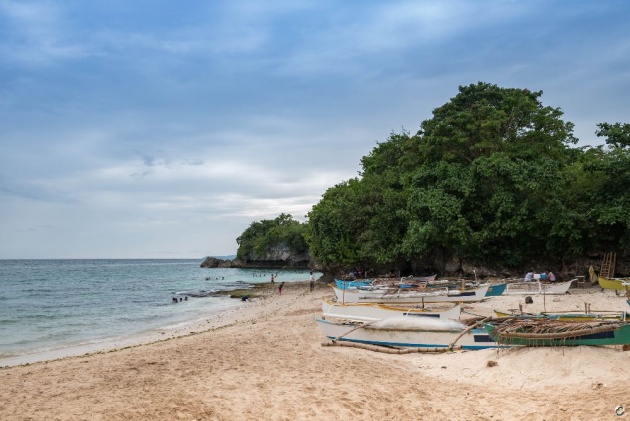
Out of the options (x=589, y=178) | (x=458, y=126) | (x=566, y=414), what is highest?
(x=458, y=126)

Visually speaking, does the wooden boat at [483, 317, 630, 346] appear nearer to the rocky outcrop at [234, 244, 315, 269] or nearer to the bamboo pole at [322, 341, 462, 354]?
the bamboo pole at [322, 341, 462, 354]

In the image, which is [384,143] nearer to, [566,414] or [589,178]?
[589,178]

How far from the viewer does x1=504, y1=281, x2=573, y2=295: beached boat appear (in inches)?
901

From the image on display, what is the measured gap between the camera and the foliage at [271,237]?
8649 cm

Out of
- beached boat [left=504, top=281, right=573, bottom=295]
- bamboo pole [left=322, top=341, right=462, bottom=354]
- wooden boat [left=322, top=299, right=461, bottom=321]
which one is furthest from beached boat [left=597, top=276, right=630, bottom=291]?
bamboo pole [left=322, top=341, right=462, bottom=354]

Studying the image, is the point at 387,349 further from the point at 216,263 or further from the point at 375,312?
the point at 216,263

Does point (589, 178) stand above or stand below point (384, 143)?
below

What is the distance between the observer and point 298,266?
9369cm

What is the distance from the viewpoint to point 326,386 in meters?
9.04

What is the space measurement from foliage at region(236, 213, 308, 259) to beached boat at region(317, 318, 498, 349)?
6288 cm

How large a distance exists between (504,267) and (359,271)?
41.0 ft

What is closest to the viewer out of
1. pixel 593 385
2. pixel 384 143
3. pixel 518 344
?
pixel 593 385

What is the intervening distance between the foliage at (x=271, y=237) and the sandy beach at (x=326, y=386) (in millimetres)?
64601

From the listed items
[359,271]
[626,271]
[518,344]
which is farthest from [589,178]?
[518,344]
